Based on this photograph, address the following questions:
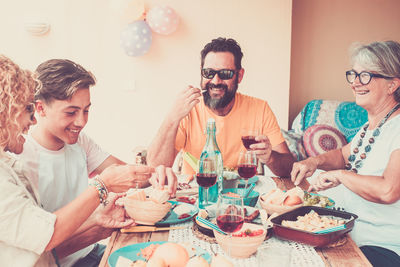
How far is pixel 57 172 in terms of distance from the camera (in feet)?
5.38

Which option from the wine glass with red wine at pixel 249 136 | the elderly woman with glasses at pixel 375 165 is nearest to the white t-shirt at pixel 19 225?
the wine glass with red wine at pixel 249 136

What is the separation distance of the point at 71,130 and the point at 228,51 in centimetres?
114

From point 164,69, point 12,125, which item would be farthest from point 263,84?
point 12,125

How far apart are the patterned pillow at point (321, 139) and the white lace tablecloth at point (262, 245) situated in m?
2.69

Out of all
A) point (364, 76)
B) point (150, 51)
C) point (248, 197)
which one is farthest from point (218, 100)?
point (150, 51)

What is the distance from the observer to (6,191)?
1.05m

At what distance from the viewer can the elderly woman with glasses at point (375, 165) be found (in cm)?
147

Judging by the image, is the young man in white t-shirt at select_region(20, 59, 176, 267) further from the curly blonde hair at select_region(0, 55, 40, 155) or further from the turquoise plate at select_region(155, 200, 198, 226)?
the curly blonde hair at select_region(0, 55, 40, 155)

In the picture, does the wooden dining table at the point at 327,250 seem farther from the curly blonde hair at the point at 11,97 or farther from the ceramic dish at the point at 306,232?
the curly blonde hair at the point at 11,97

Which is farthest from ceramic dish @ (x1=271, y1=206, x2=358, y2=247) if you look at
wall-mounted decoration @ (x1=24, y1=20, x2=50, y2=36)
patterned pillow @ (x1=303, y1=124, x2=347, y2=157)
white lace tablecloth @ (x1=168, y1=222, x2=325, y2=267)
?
wall-mounted decoration @ (x1=24, y1=20, x2=50, y2=36)

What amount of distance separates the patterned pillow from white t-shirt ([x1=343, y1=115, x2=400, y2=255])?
2013 mm

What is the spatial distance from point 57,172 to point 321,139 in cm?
284

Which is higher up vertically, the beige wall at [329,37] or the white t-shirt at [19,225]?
the beige wall at [329,37]

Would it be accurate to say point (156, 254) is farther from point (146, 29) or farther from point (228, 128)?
point (146, 29)
